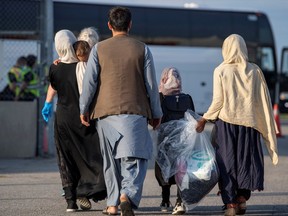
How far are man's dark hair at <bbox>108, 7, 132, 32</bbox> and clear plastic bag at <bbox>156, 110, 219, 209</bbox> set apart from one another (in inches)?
44.3

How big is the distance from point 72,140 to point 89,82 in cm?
94

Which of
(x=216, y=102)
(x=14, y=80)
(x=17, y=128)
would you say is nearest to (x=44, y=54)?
(x=17, y=128)

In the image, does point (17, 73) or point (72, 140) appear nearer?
point (72, 140)

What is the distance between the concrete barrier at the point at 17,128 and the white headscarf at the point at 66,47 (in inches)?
219

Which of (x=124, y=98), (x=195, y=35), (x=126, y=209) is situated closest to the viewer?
(x=126, y=209)

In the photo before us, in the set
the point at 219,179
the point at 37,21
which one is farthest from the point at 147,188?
the point at 37,21

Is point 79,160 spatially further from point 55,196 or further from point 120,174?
point 55,196

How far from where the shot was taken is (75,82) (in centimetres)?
794

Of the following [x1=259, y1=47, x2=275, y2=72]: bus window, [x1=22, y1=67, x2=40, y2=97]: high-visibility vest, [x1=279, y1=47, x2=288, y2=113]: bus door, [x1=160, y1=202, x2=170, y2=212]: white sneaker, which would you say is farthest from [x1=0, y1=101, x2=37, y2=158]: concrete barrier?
[x1=279, y1=47, x2=288, y2=113]: bus door

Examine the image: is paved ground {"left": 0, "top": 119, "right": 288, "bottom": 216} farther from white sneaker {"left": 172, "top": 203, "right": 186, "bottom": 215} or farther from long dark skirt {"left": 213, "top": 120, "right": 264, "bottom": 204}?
long dark skirt {"left": 213, "top": 120, "right": 264, "bottom": 204}

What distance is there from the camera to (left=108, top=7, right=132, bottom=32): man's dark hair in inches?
286

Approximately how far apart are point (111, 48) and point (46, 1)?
677 centimetres

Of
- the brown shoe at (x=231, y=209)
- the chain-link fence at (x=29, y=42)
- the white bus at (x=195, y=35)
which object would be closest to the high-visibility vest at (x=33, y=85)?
the chain-link fence at (x=29, y=42)

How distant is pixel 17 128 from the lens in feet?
44.2
